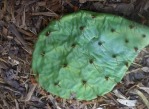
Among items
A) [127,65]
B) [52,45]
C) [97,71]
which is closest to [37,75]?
[52,45]

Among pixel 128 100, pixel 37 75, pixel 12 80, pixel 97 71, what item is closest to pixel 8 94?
pixel 12 80

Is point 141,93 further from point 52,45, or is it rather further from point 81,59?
point 52,45

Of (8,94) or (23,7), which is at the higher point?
(23,7)

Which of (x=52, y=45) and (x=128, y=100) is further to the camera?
(x=128, y=100)

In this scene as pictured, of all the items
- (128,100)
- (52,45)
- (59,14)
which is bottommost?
(128,100)
